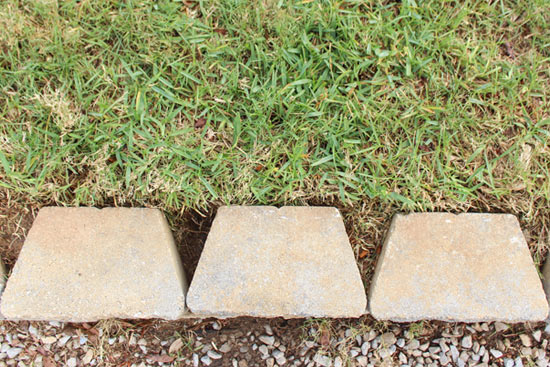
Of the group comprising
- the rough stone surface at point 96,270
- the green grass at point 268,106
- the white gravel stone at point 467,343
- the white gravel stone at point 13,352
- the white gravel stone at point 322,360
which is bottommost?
the white gravel stone at point 13,352

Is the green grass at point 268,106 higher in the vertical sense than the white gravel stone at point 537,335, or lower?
higher

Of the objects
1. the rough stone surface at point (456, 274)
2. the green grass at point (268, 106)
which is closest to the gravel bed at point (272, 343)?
the rough stone surface at point (456, 274)

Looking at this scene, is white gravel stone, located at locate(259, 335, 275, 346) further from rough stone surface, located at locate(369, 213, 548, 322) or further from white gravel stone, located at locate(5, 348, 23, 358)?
white gravel stone, located at locate(5, 348, 23, 358)

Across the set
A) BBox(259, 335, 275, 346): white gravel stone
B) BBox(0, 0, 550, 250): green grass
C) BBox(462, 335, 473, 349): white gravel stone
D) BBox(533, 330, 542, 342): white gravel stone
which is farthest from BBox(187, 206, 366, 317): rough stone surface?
BBox(533, 330, 542, 342): white gravel stone

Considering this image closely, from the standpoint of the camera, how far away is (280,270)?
1555mm

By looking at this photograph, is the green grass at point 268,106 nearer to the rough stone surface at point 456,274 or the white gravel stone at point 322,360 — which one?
the rough stone surface at point 456,274

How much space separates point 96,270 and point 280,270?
2.06 ft

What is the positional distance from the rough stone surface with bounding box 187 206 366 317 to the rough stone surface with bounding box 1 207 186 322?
0.40 feet

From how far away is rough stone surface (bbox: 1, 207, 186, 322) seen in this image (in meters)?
1.56

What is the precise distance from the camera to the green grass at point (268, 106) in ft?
5.21

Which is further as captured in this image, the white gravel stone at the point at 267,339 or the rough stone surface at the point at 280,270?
the white gravel stone at the point at 267,339

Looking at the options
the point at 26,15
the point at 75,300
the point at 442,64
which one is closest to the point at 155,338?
the point at 75,300

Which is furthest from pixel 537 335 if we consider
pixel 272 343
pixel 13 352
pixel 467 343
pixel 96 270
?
pixel 13 352

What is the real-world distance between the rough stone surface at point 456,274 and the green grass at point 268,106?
0.29ft
